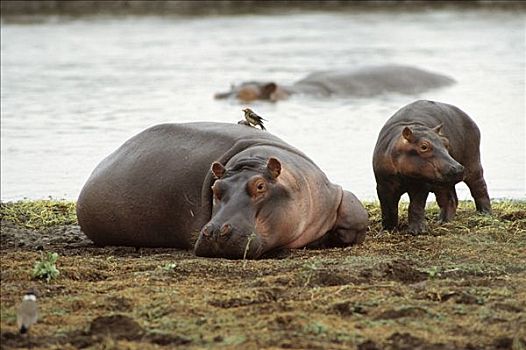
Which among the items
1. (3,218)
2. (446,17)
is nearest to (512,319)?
(3,218)

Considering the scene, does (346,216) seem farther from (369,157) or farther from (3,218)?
(369,157)

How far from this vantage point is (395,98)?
14922mm

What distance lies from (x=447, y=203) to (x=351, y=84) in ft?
29.5

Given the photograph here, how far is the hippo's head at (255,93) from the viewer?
14977 mm

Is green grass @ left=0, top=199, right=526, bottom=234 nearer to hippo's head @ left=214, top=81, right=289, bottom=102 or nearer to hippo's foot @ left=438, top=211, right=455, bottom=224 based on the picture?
hippo's foot @ left=438, top=211, right=455, bottom=224

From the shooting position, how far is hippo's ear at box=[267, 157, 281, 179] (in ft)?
17.9

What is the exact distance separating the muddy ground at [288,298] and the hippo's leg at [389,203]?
59 cm

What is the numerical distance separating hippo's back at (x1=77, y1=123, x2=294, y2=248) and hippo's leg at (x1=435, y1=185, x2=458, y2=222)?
3.18 feet

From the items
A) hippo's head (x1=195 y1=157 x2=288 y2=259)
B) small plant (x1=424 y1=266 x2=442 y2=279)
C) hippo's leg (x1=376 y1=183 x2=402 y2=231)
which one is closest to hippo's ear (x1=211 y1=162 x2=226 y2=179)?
hippo's head (x1=195 y1=157 x2=288 y2=259)

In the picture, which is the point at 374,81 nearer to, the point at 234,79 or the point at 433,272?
the point at 234,79

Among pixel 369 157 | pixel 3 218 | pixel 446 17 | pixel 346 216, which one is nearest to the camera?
pixel 346 216

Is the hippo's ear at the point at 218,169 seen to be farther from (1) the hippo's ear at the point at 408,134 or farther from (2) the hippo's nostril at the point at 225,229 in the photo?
(1) the hippo's ear at the point at 408,134

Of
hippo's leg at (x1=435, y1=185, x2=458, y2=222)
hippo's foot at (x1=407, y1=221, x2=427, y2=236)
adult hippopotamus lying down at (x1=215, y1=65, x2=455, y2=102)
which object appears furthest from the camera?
adult hippopotamus lying down at (x1=215, y1=65, x2=455, y2=102)

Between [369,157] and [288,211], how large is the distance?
459 cm
